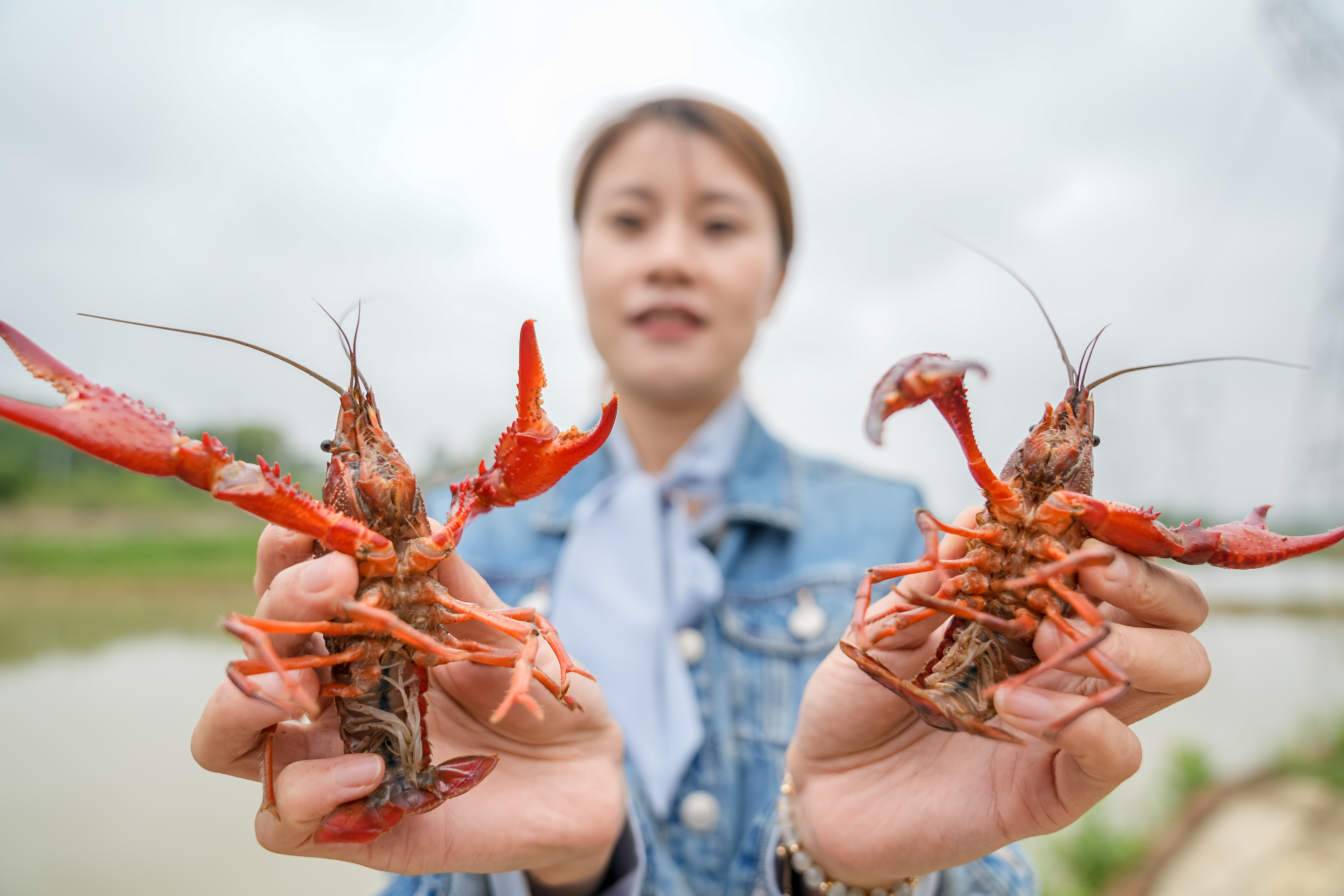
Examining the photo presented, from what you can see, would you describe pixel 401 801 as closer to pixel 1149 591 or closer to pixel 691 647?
pixel 691 647

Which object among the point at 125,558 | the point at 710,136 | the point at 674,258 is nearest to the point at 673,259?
the point at 674,258

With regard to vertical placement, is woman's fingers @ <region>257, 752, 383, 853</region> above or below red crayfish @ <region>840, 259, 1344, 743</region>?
below

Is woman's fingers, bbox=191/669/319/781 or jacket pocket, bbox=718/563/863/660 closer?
woman's fingers, bbox=191/669/319/781

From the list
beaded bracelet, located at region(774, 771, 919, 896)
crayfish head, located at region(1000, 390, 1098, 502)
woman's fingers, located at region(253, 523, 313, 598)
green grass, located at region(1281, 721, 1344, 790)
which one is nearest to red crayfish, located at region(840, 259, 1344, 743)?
crayfish head, located at region(1000, 390, 1098, 502)

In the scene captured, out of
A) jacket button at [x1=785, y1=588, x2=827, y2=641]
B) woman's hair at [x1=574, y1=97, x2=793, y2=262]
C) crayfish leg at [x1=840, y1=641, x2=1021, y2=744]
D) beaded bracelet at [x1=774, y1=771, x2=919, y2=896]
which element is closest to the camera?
crayfish leg at [x1=840, y1=641, x2=1021, y2=744]

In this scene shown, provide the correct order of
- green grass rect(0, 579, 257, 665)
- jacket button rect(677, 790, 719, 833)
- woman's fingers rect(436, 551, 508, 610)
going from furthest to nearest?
green grass rect(0, 579, 257, 665), jacket button rect(677, 790, 719, 833), woman's fingers rect(436, 551, 508, 610)

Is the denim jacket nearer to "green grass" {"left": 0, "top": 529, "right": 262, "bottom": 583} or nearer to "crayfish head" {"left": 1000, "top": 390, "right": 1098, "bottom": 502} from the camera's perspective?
"crayfish head" {"left": 1000, "top": 390, "right": 1098, "bottom": 502}

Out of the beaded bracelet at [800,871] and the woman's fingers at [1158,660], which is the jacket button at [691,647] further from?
the woman's fingers at [1158,660]

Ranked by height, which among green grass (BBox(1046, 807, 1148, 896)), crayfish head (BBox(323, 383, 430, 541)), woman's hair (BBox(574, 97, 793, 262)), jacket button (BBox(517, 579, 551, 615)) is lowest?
green grass (BBox(1046, 807, 1148, 896))
